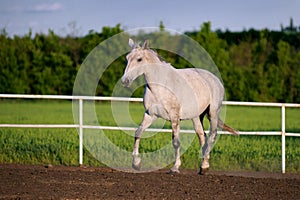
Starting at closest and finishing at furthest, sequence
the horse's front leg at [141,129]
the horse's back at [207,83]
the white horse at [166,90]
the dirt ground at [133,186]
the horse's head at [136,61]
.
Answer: the dirt ground at [133,186]
the horse's head at [136,61]
the white horse at [166,90]
the horse's front leg at [141,129]
the horse's back at [207,83]

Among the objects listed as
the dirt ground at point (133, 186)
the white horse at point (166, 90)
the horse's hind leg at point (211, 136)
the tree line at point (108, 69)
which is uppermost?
the tree line at point (108, 69)

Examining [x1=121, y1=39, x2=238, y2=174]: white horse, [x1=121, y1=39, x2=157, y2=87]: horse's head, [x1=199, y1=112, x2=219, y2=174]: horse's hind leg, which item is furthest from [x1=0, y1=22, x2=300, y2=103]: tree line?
[x1=121, y1=39, x2=157, y2=87]: horse's head

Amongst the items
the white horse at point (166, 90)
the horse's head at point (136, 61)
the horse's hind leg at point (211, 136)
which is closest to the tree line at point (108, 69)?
the horse's hind leg at point (211, 136)

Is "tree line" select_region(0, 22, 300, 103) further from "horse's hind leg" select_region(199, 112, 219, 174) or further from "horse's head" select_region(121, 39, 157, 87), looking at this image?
"horse's head" select_region(121, 39, 157, 87)

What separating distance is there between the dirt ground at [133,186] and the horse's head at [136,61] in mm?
1454

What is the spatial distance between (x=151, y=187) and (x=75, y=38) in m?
32.0

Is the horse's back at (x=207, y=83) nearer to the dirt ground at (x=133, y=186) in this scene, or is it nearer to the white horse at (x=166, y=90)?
the white horse at (x=166, y=90)

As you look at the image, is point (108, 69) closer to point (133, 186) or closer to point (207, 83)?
point (207, 83)

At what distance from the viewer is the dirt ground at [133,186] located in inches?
304

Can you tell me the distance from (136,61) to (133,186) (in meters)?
2.00

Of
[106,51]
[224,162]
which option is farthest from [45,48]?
[224,162]

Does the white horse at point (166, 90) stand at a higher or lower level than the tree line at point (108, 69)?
lower

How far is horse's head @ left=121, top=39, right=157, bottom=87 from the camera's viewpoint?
30.2ft

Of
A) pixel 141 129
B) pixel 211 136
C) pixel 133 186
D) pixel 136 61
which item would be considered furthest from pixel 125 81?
pixel 211 136
